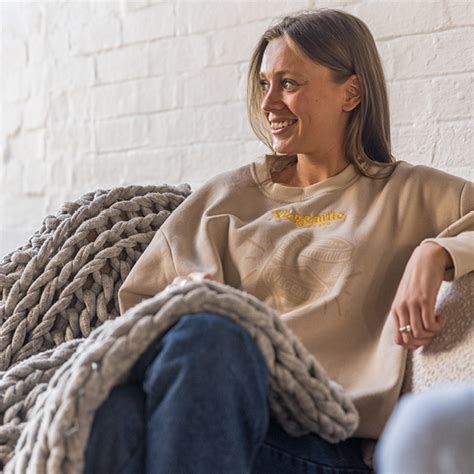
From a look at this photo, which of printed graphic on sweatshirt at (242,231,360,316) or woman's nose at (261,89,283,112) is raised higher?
woman's nose at (261,89,283,112)

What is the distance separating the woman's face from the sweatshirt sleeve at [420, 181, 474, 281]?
257 mm

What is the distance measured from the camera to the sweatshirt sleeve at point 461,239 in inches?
46.7

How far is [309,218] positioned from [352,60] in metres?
0.27

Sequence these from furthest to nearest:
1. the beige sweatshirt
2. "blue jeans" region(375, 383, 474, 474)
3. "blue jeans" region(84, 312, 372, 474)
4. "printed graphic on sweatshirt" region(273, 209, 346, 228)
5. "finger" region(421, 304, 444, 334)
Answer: "printed graphic on sweatshirt" region(273, 209, 346, 228), the beige sweatshirt, "finger" region(421, 304, 444, 334), "blue jeans" region(84, 312, 372, 474), "blue jeans" region(375, 383, 474, 474)

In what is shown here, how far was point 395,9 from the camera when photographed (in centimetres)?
181

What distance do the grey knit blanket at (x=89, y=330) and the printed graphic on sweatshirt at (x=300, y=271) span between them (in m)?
0.25

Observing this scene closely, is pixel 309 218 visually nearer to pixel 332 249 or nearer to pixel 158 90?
pixel 332 249

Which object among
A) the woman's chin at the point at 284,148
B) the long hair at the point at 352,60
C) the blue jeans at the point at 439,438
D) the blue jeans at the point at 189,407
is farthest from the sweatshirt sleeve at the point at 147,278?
the blue jeans at the point at 439,438

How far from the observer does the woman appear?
0.88m

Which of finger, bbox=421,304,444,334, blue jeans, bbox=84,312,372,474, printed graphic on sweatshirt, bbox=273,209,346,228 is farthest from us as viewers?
printed graphic on sweatshirt, bbox=273,209,346,228

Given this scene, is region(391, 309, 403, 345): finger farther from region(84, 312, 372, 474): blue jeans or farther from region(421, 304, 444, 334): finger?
region(84, 312, 372, 474): blue jeans

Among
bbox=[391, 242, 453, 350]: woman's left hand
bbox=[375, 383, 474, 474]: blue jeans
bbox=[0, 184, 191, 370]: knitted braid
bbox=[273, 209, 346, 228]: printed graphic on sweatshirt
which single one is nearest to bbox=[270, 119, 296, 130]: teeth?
bbox=[273, 209, 346, 228]: printed graphic on sweatshirt

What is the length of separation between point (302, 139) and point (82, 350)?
0.65 metres

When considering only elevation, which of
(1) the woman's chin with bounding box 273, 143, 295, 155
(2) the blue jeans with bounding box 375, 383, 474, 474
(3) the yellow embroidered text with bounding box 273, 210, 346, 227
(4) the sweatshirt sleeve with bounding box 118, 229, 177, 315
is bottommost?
(4) the sweatshirt sleeve with bounding box 118, 229, 177, 315
